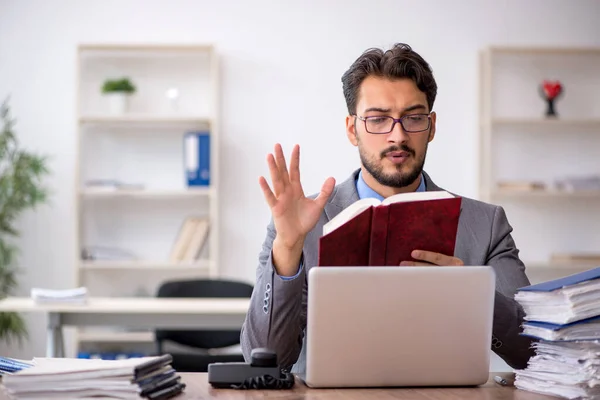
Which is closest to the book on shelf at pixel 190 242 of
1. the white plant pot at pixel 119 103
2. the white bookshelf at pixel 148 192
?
the white bookshelf at pixel 148 192

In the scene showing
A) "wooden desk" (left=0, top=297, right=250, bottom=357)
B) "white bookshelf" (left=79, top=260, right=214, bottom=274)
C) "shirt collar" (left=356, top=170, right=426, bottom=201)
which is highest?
"shirt collar" (left=356, top=170, right=426, bottom=201)

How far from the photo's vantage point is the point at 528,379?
5.24 feet

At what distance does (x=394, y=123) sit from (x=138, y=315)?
7.16ft

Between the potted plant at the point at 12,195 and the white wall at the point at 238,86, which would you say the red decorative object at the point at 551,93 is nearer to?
the white wall at the point at 238,86

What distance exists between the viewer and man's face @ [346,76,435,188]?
81.8 inches

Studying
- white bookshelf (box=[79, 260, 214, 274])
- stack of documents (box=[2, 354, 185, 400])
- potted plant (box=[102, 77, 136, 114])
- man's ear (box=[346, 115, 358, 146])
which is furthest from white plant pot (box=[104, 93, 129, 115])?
stack of documents (box=[2, 354, 185, 400])

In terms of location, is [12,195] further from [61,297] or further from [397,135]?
[397,135]

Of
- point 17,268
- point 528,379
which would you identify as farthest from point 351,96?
point 17,268

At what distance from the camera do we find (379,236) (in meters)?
1.60

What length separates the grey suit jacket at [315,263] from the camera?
1.77 metres

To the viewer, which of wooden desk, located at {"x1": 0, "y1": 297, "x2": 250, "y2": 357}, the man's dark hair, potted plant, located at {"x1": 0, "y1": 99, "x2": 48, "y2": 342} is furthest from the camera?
potted plant, located at {"x1": 0, "y1": 99, "x2": 48, "y2": 342}

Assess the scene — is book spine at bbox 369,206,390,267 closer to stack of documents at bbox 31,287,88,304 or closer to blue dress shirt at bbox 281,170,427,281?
blue dress shirt at bbox 281,170,427,281

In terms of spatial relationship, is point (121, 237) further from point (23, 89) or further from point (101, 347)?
point (23, 89)

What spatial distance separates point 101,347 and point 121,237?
A: 2.37 feet
